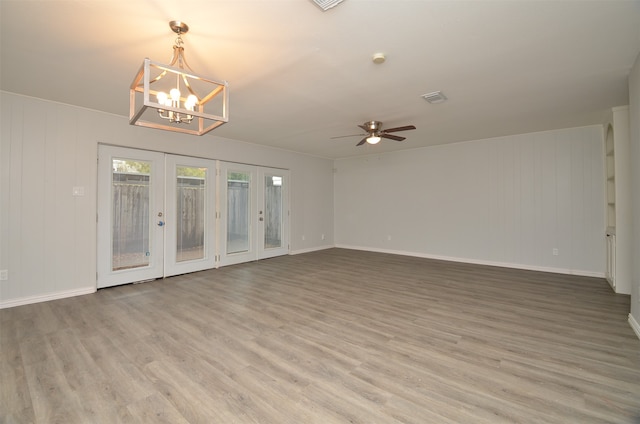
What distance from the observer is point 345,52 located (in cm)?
262

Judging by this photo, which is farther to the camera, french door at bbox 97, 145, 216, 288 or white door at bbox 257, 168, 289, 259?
white door at bbox 257, 168, 289, 259

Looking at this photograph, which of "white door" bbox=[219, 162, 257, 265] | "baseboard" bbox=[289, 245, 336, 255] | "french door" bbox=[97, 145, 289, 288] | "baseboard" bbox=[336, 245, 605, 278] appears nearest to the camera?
"french door" bbox=[97, 145, 289, 288]

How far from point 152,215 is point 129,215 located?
0.34 meters

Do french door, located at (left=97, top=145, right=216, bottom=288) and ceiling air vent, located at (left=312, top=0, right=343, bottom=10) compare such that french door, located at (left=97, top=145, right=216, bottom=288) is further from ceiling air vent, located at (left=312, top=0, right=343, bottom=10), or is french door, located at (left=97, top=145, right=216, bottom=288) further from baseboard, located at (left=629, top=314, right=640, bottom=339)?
baseboard, located at (left=629, top=314, right=640, bottom=339)

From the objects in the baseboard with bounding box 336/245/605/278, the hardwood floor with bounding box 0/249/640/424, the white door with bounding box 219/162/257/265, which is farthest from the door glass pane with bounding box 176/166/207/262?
the baseboard with bounding box 336/245/605/278

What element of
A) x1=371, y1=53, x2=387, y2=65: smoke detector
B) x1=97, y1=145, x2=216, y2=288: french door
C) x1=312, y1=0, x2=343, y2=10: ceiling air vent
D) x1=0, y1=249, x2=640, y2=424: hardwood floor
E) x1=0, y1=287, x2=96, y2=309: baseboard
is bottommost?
x1=0, y1=249, x2=640, y2=424: hardwood floor

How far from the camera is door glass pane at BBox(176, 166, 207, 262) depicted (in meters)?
5.29

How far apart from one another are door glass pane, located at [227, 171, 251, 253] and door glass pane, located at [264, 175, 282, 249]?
0.52 m

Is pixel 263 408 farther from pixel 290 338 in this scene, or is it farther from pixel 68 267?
pixel 68 267

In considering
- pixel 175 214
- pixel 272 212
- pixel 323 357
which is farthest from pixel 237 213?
pixel 323 357

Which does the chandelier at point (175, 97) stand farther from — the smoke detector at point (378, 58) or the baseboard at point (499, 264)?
the baseboard at point (499, 264)

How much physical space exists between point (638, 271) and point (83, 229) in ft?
22.4

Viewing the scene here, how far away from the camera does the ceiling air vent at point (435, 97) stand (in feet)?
11.8

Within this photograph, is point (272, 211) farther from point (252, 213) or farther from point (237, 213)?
point (237, 213)
